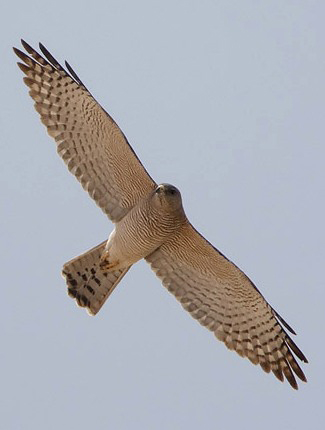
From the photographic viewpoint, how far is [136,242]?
12.7 meters

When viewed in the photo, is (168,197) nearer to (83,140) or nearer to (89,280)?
(83,140)

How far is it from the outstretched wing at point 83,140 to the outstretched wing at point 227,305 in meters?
0.86

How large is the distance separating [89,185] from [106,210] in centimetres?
38

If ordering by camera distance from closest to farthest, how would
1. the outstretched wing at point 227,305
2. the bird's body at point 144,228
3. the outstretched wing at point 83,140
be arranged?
the bird's body at point 144,228 → the outstretched wing at point 83,140 → the outstretched wing at point 227,305

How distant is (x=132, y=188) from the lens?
512 inches

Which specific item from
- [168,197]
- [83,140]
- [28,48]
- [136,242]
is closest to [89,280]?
[136,242]

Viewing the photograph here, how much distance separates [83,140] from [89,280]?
1.74 metres

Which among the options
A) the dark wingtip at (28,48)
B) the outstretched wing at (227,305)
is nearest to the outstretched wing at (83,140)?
the dark wingtip at (28,48)

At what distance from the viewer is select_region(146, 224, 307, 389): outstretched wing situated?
43.1ft

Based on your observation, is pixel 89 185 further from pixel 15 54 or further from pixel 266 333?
pixel 266 333

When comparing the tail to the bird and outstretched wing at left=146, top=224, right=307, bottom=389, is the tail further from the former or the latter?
outstretched wing at left=146, top=224, right=307, bottom=389

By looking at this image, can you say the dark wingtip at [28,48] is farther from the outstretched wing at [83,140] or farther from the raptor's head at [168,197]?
the raptor's head at [168,197]

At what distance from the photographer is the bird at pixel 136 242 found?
1270 cm

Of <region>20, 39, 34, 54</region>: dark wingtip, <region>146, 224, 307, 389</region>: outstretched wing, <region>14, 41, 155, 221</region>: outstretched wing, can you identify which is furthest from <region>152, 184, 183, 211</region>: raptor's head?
<region>20, 39, 34, 54</region>: dark wingtip
